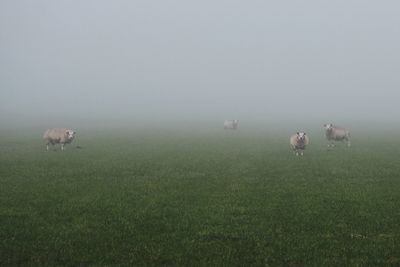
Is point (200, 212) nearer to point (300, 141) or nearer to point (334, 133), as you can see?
point (300, 141)

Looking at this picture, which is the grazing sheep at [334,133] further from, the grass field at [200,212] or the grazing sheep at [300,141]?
the grass field at [200,212]

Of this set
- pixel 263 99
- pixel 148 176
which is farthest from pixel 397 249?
pixel 263 99

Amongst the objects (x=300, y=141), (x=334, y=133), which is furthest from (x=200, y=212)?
(x=334, y=133)

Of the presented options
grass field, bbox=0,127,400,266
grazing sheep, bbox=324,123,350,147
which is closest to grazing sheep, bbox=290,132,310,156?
grass field, bbox=0,127,400,266

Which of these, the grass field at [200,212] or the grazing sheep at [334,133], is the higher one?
the grazing sheep at [334,133]

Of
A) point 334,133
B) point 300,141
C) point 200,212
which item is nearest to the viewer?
point 200,212

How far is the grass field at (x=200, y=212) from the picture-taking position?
15.2 meters

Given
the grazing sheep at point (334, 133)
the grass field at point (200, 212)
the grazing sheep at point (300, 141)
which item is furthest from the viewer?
the grazing sheep at point (334, 133)

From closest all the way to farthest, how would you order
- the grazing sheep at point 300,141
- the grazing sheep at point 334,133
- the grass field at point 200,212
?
1. the grass field at point 200,212
2. the grazing sheep at point 300,141
3. the grazing sheep at point 334,133

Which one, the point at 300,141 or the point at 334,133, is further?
the point at 334,133

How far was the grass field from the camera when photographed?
1519 cm

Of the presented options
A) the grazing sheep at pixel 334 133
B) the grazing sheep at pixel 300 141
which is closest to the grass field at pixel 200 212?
the grazing sheep at pixel 300 141

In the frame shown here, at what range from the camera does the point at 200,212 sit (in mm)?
20250

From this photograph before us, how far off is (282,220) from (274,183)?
7976mm
